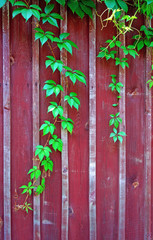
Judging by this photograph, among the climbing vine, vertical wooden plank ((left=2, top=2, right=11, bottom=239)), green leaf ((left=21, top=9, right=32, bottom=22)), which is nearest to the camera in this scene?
green leaf ((left=21, top=9, right=32, bottom=22))

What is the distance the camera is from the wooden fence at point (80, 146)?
4.81 feet

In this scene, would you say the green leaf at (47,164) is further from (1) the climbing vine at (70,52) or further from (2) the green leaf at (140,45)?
(2) the green leaf at (140,45)

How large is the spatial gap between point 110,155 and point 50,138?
51cm

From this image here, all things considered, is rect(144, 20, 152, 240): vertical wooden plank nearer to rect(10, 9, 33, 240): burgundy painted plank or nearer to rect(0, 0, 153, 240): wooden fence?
rect(0, 0, 153, 240): wooden fence

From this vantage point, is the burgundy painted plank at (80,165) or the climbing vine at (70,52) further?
the burgundy painted plank at (80,165)

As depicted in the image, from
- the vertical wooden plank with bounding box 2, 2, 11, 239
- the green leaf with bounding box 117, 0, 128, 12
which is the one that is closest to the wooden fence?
the vertical wooden plank with bounding box 2, 2, 11, 239

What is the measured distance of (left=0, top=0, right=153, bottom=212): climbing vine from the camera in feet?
4.37

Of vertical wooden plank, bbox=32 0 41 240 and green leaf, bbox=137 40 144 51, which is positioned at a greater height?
green leaf, bbox=137 40 144 51

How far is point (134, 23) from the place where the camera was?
4.93ft

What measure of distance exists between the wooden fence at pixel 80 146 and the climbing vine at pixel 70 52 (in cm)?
5

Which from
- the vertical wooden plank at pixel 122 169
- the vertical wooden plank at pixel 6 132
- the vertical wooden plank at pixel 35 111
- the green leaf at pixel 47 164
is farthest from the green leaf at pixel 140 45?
the green leaf at pixel 47 164

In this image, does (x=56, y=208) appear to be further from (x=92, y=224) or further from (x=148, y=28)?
(x=148, y=28)

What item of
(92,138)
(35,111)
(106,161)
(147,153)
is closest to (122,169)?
(106,161)

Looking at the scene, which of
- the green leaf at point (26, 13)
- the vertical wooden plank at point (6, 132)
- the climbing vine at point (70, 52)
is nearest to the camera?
the green leaf at point (26, 13)
